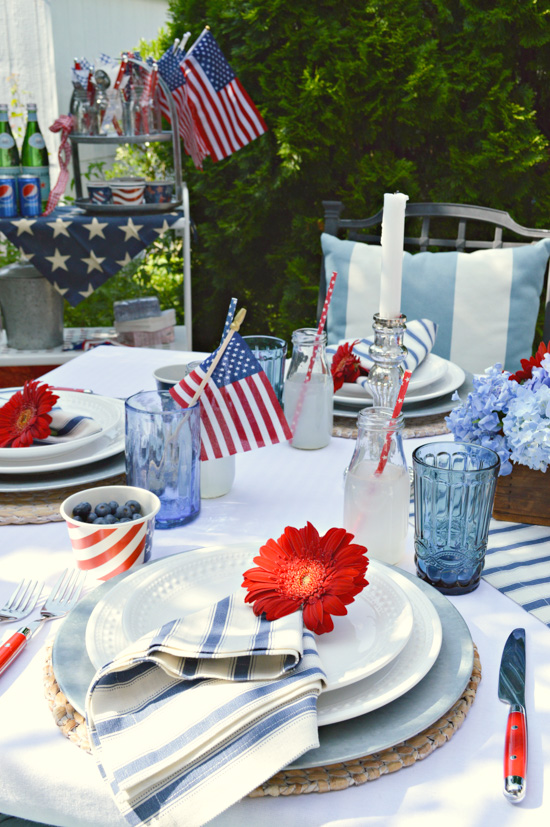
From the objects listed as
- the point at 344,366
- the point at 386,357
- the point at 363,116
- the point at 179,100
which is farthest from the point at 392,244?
the point at 363,116

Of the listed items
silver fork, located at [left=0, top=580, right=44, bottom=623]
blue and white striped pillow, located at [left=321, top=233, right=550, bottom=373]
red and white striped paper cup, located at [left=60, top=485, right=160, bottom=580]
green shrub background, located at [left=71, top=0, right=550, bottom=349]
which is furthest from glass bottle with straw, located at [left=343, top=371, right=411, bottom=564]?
green shrub background, located at [left=71, top=0, right=550, bottom=349]

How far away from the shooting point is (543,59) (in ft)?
9.30

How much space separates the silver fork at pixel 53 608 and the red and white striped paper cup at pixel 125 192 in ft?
6.91

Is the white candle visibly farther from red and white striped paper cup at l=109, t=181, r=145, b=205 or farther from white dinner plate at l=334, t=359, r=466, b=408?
red and white striped paper cup at l=109, t=181, r=145, b=205

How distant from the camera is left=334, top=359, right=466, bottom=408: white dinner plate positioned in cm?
131

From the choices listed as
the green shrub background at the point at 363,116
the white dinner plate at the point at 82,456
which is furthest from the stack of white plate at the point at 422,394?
the green shrub background at the point at 363,116

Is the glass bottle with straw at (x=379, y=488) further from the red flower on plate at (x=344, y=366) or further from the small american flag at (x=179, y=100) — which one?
the small american flag at (x=179, y=100)

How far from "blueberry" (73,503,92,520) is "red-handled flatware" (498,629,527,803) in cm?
45

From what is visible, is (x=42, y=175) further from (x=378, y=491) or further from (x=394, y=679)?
(x=394, y=679)

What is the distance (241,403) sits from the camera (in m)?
1.05

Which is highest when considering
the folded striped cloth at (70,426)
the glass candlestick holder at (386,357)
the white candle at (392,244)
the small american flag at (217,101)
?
the small american flag at (217,101)

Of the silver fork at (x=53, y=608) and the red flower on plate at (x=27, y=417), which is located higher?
the red flower on plate at (x=27, y=417)

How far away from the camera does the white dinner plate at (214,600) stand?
626 millimetres

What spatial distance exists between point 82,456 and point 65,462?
0.05 metres
